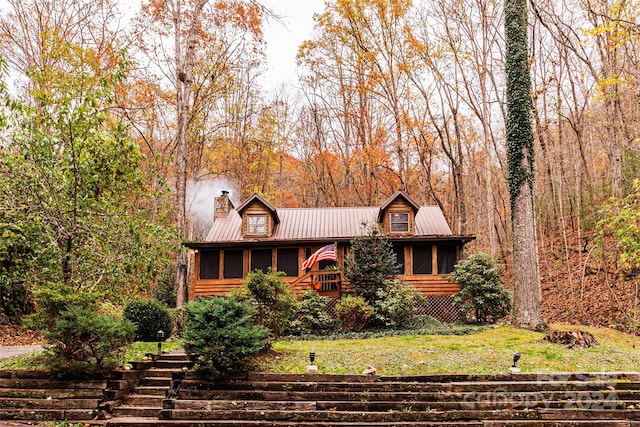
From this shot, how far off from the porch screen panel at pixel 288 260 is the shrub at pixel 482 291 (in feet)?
23.3

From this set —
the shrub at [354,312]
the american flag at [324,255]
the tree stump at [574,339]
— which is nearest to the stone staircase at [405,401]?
the tree stump at [574,339]

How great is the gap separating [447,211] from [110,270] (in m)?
29.0

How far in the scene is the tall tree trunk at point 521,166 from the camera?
14.1m

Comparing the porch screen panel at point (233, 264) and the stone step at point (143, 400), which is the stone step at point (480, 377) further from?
the porch screen panel at point (233, 264)

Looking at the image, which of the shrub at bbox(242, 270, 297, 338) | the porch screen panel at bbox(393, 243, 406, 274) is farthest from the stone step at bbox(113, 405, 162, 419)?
the porch screen panel at bbox(393, 243, 406, 274)

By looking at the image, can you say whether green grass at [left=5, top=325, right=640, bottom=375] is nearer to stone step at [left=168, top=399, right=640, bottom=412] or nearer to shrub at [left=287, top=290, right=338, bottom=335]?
stone step at [left=168, top=399, right=640, bottom=412]

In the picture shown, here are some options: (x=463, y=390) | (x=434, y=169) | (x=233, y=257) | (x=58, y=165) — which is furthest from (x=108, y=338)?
(x=434, y=169)

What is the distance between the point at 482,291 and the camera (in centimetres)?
1700

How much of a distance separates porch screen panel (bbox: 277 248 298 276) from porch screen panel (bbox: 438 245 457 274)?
6.47 m

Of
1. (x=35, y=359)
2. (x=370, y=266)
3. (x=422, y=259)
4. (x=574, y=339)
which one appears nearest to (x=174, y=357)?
(x=35, y=359)

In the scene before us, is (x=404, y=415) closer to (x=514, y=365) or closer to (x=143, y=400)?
(x=514, y=365)

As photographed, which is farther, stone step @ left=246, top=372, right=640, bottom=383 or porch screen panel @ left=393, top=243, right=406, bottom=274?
porch screen panel @ left=393, top=243, right=406, bottom=274

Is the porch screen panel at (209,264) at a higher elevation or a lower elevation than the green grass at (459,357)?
higher

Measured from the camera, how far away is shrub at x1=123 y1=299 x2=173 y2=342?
12.9 m
